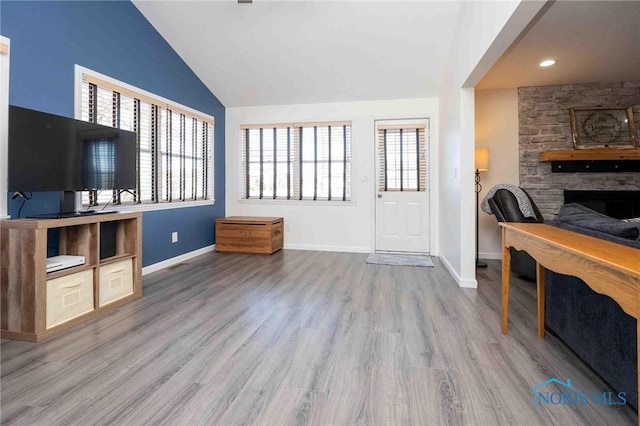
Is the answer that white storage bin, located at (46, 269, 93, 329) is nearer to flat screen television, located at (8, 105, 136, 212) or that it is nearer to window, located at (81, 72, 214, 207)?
flat screen television, located at (8, 105, 136, 212)

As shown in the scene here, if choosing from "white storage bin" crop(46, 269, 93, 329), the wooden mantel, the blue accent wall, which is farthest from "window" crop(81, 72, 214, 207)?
the wooden mantel

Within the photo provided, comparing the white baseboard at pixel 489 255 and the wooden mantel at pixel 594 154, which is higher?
the wooden mantel at pixel 594 154

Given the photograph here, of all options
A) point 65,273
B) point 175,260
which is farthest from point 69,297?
point 175,260

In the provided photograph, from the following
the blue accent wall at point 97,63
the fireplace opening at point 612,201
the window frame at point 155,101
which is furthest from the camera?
the fireplace opening at point 612,201

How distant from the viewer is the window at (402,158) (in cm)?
466

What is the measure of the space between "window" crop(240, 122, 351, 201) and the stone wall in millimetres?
2436

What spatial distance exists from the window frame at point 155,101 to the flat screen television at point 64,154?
1.49ft

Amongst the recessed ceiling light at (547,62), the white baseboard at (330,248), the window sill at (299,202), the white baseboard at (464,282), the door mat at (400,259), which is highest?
the recessed ceiling light at (547,62)

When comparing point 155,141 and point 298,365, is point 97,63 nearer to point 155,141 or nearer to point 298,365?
point 155,141

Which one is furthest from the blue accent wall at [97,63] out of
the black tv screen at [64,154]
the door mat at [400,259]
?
the door mat at [400,259]

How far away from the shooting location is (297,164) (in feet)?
16.4

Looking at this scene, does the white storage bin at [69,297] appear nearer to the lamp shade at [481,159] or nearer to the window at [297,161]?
the window at [297,161]

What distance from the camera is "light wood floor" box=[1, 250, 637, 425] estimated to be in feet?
4.29

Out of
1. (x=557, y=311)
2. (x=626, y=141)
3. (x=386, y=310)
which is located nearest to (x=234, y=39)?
(x=386, y=310)
